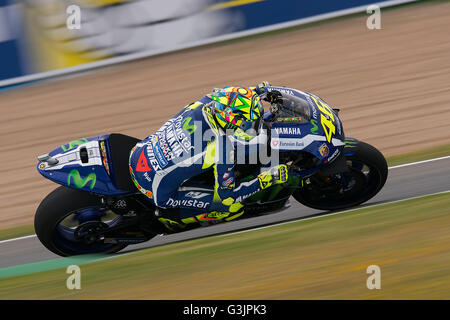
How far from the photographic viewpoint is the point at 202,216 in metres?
6.73

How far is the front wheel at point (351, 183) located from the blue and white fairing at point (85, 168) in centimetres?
205

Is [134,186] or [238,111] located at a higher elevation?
[238,111]

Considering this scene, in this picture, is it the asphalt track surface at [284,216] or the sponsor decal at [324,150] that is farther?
the asphalt track surface at [284,216]

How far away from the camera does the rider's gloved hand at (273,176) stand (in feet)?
20.7

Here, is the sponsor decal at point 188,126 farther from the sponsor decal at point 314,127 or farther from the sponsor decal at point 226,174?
the sponsor decal at point 314,127

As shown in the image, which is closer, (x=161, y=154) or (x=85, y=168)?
(x=161, y=154)

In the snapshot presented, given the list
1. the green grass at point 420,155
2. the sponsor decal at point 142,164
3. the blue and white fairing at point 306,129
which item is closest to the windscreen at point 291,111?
the blue and white fairing at point 306,129

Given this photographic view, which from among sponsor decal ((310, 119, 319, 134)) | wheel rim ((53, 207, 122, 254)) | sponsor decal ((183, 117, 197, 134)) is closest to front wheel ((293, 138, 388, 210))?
sponsor decal ((310, 119, 319, 134))

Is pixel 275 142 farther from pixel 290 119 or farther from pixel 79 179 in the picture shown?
pixel 79 179

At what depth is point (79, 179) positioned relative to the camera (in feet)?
21.4

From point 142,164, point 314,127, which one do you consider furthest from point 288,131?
point 142,164

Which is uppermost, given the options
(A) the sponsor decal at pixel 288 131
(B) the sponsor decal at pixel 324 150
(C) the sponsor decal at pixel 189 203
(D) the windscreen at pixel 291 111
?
(D) the windscreen at pixel 291 111

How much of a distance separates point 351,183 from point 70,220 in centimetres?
305
